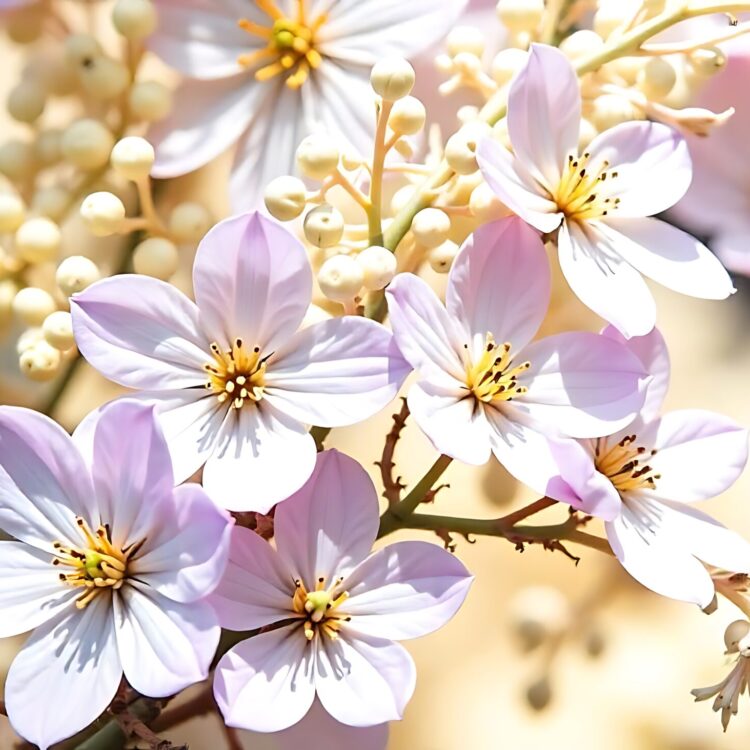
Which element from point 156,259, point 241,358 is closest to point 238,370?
point 241,358

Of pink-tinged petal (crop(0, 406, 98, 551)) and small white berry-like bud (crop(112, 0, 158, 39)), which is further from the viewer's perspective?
small white berry-like bud (crop(112, 0, 158, 39))

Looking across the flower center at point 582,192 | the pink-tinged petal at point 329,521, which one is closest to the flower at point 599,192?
the flower center at point 582,192

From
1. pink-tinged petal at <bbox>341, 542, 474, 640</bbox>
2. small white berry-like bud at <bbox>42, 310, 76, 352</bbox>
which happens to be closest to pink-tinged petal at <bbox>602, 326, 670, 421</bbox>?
pink-tinged petal at <bbox>341, 542, 474, 640</bbox>

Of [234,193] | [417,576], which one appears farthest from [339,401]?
[234,193]

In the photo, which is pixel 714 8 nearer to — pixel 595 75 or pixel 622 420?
pixel 595 75

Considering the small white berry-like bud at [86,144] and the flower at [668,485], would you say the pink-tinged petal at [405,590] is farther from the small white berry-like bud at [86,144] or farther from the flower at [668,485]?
the small white berry-like bud at [86,144]

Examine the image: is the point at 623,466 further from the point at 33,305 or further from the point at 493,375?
the point at 33,305

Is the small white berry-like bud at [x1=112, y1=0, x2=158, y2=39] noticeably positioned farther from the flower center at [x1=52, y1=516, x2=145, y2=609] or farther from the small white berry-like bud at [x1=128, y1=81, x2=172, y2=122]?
the flower center at [x1=52, y1=516, x2=145, y2=609]
